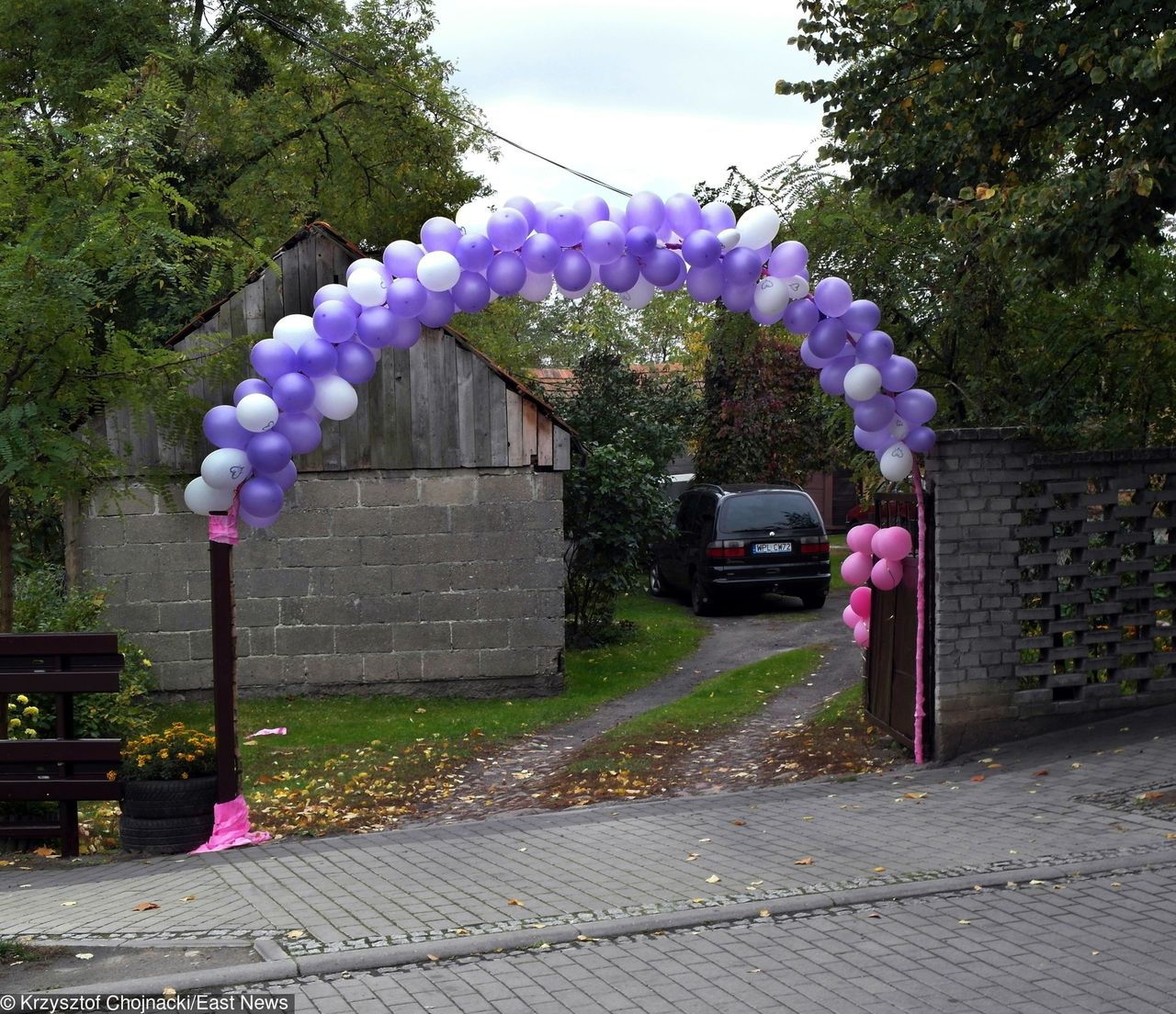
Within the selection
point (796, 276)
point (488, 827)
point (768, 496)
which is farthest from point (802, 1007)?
point (768, 496)

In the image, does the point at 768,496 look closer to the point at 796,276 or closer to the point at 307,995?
the point at 796,276

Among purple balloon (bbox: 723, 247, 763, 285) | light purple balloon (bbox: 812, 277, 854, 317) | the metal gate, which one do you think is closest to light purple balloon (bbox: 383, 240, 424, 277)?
purple balloon (bbox: 723, 247, 763, 285)

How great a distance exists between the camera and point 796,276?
9.24m

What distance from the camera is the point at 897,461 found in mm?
9547

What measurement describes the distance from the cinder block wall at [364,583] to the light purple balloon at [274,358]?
5332 millimetres

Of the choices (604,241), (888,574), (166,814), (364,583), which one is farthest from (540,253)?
(364,583)

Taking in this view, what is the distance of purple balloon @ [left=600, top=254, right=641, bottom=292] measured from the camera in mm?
9086

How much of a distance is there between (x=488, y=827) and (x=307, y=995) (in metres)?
3.11

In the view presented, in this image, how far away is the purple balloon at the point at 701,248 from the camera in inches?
352

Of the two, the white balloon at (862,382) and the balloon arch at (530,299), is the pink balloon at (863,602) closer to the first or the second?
the balloon arch at (530,299)

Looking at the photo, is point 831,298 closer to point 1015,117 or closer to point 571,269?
point 571,269

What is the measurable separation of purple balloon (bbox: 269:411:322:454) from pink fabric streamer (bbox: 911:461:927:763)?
438 cm

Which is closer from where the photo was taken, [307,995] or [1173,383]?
[307,995]

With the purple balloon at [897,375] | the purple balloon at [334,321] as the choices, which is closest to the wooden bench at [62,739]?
the purple balloon at [334,321]
